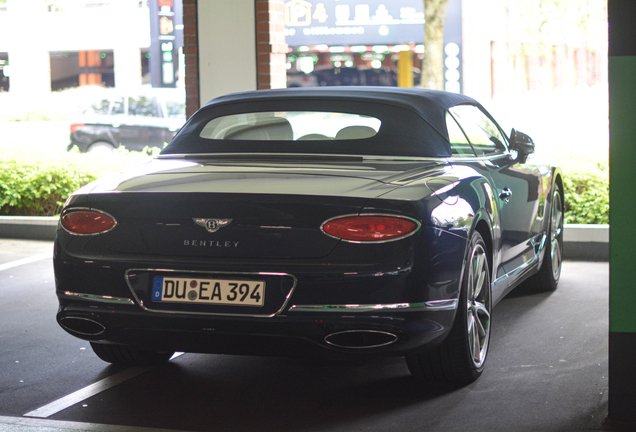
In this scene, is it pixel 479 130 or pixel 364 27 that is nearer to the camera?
pixel 479 130

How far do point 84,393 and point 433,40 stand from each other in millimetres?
10349

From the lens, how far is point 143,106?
64.7ft

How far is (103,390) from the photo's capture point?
437 cm

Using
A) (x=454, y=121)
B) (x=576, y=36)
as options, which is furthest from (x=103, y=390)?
(x=576, y=36)

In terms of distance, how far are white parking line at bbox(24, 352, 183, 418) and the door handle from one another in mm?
2145

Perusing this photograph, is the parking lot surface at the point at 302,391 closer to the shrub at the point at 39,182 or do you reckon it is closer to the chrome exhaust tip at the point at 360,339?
the chrome exhaust tip at the point at 360,339

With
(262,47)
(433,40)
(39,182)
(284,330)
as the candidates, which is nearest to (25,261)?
(39,182)

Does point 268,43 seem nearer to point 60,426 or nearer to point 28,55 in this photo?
point 60,426

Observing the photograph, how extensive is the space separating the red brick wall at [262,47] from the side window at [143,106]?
10.5 meters

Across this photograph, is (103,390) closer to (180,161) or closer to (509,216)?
(180,161)

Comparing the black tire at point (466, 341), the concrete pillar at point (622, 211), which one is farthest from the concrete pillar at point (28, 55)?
the concrete pillar at point (622, 211)

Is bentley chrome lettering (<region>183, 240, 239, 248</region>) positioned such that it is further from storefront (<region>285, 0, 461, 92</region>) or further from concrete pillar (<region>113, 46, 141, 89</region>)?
concrete pillar (<region>113, 46, 141, 89</region>)

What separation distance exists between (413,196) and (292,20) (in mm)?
24502

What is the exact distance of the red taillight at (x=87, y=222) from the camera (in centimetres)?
385
